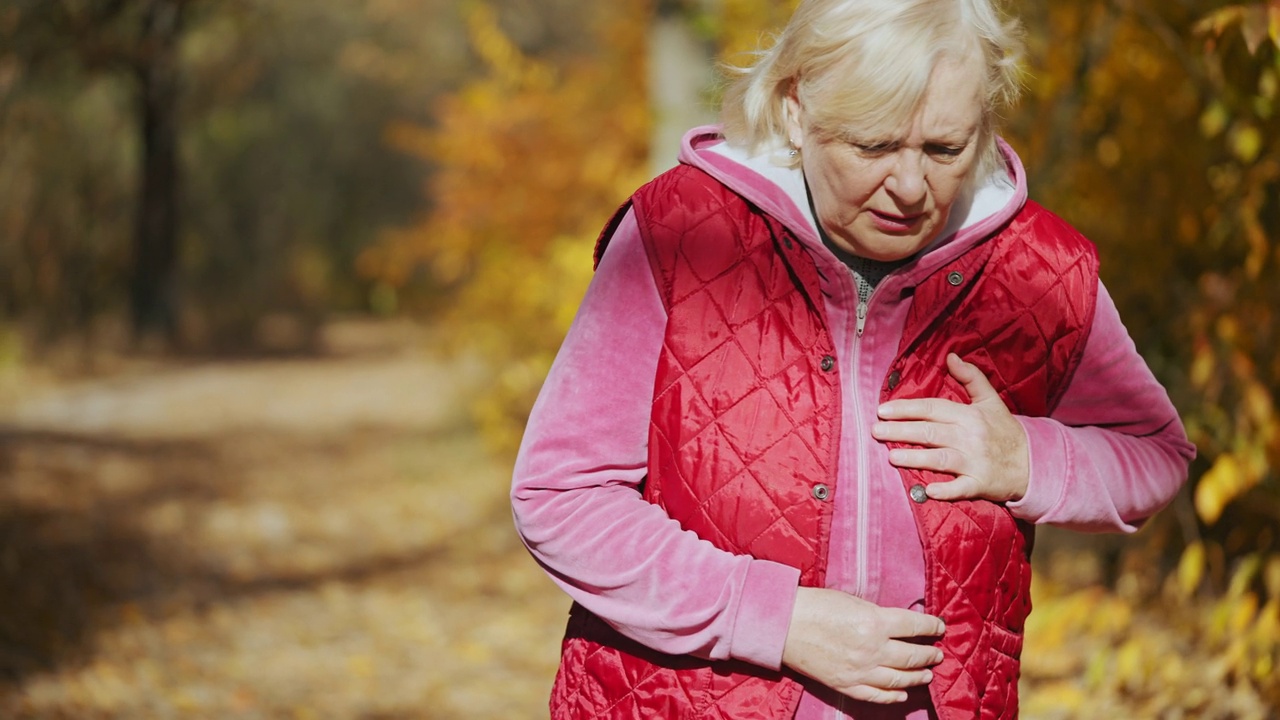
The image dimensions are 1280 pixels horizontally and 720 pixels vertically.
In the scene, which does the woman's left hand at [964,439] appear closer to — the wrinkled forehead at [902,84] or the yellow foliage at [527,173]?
the wrinkled forehead at [902,84]

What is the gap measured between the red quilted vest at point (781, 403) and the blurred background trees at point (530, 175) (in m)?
0.69

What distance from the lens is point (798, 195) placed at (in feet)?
5.26

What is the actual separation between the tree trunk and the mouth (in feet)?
48.3

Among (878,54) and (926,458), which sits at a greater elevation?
(878,54)

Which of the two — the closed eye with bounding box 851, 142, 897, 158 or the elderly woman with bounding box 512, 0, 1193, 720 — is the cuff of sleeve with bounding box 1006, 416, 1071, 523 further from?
the closed eye with bounding box 851, 142, 897, 158

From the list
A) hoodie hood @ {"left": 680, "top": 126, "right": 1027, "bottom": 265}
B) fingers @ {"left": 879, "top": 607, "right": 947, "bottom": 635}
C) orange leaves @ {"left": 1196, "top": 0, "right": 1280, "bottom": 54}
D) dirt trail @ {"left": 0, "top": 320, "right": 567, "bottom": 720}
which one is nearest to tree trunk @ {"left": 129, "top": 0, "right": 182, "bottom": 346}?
dirt trail @ {"left": 0, "top": 320, "right": 567, "bottom": 720}

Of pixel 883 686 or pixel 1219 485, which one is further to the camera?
pixel 1219 485

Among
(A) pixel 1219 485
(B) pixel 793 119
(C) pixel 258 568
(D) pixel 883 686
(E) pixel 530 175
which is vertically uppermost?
(B) pixel 793 119

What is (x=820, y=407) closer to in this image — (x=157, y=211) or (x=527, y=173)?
(x=527, y=173)

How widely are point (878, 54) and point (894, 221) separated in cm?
21

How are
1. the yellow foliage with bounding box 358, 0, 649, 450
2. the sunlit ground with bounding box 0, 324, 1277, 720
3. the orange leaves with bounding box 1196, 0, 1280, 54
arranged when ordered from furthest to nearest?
the yellow foliage with bounding box 358, 0, 649, 450
the sunlit ground with bounding box 0, 324, 1277, 720
the orange leaves with bounding box 1196, 0, 1280, 54

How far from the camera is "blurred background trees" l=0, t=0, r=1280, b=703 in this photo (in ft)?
12.2

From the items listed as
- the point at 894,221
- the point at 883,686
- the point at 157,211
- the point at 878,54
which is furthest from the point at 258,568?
the point at 157,211

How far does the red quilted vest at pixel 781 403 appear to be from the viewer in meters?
1.53
